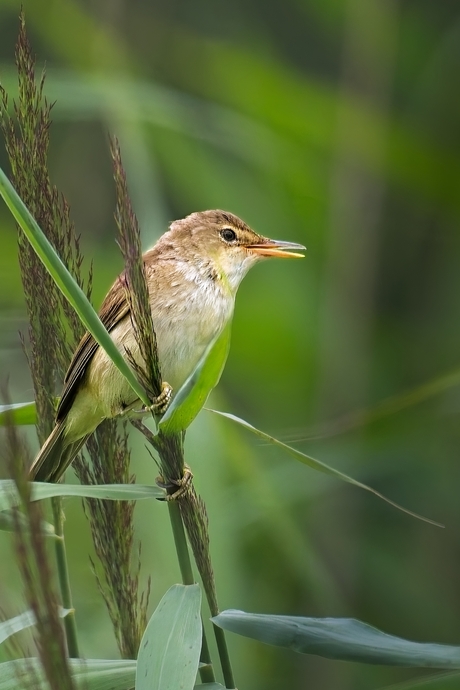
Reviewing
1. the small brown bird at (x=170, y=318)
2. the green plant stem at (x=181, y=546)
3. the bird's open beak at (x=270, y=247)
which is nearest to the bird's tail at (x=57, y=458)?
the small brown bird at (x=170, y=318)

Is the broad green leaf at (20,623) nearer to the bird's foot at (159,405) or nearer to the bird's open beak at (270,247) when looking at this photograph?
the bird's foot at (159,405)

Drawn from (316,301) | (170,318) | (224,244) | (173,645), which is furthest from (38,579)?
(316,301)

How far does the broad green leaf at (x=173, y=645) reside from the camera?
0.95 meters

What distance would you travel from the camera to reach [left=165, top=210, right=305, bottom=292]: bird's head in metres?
2.12

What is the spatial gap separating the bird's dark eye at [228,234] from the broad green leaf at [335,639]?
1.31 m

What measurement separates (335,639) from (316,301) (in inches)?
63.7

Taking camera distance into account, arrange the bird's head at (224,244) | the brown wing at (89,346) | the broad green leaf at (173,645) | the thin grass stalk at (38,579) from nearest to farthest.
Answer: the thin grass stalk at (38,579), the broad green leaf at (173,645), the brown wing at (89,346), the bird's head at (224,244)

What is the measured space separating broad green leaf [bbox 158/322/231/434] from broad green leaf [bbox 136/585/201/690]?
198 mm

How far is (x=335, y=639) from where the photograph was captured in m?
1.06

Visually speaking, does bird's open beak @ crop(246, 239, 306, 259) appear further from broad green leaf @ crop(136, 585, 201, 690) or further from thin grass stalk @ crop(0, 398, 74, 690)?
thin grass stalk @ crop(0, 398, 74, 690)

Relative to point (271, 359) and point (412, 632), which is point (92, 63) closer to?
point (271, 359)

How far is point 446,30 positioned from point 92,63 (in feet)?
3.53

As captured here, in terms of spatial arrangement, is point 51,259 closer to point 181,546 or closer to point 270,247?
point 181,546

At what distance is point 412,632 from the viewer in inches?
98.9
